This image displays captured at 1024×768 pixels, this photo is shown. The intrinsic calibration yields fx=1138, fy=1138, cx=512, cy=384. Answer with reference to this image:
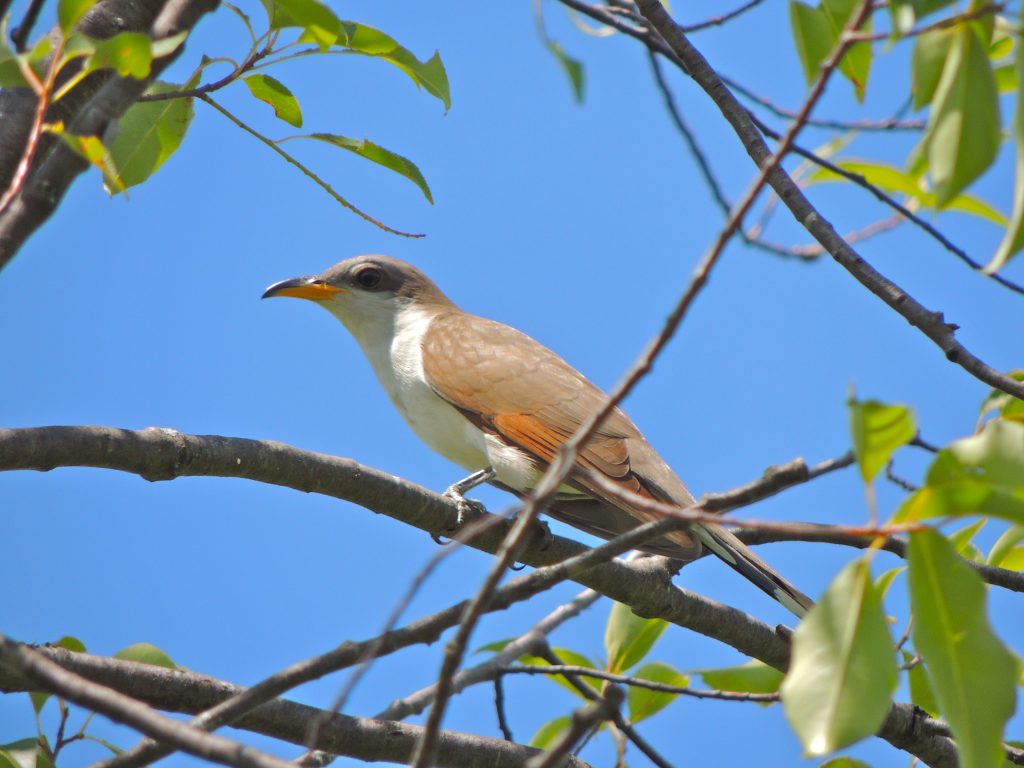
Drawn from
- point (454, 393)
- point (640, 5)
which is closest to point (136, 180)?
point (640, 5)

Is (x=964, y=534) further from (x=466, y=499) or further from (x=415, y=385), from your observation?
(x=415, y=385)

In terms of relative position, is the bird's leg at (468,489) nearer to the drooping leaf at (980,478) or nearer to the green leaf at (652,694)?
the green leaf at (652,694)

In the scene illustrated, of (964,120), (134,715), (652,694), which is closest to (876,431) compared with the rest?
(964,120)

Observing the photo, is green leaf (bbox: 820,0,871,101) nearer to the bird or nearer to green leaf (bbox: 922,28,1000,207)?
green leaf (bbox: 922,28,1000,207)

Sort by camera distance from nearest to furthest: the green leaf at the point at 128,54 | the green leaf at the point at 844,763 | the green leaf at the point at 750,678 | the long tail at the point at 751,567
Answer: the green leaf at the point at 128,54
the green leaf at the point at 844,763
the green leaf at the point at 750,678
the long tail at the point at 751,567

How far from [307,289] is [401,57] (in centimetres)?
345

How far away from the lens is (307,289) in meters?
6.47

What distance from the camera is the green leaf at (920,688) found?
3.47 meters

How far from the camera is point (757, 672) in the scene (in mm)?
3600

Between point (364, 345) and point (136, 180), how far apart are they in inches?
115

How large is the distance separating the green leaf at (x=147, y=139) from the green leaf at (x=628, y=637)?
2.23 metres

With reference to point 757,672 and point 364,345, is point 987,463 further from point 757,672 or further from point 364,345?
point 364,345

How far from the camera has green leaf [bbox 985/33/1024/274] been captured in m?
1.63

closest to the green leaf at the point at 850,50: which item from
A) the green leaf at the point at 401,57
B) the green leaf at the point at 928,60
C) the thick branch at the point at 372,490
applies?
the green leaf at the point at 928,60
